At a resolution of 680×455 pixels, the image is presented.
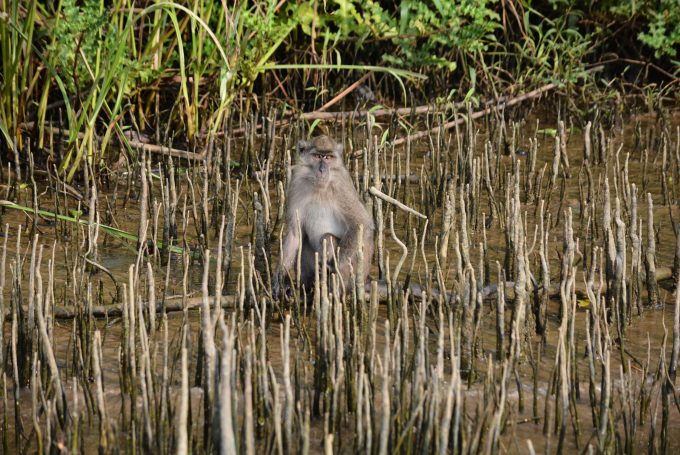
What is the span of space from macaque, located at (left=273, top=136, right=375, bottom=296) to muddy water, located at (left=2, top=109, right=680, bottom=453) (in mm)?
419

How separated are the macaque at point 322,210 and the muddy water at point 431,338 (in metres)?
0.42

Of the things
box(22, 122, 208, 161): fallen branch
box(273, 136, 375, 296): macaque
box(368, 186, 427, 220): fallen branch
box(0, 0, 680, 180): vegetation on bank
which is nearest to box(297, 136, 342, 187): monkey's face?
box(273, 136, 375, 296): macaque

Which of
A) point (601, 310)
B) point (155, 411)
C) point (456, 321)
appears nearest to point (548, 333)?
point (601, 310)

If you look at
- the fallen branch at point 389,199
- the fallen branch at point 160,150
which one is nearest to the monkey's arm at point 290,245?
the fallen branch at point 389,199

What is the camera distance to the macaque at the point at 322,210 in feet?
18.9

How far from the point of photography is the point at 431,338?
5.00 metres

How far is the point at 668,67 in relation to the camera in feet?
37.6

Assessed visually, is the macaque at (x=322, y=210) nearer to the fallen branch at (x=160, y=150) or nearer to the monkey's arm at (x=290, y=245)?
the monkey's arm at (x=290, y=245)

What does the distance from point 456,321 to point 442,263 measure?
118cm

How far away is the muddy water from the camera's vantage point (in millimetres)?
4164

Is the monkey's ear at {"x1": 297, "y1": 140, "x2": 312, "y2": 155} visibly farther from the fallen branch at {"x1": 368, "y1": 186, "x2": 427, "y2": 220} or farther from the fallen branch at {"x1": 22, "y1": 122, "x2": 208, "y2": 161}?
the fallen branch at {"x1": 22, "y1": 122, "x2": 208, "y2": 161}

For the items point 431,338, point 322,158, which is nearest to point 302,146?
point 322,158

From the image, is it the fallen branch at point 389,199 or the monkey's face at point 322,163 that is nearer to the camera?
the fallen branch at point 389,199

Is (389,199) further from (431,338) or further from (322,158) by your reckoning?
(322,158)
